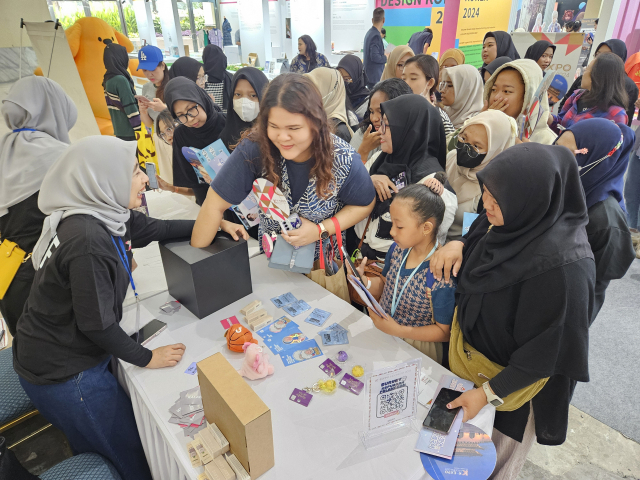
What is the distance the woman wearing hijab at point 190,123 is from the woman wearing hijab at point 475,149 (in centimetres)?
157

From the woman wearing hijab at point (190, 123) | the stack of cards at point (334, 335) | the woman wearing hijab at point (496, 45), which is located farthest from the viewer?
the woman wearing hijab at point (496, 45)

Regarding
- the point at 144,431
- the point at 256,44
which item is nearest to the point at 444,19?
the point at 256,44

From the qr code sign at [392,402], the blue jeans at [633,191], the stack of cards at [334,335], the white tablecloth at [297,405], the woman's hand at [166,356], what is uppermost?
the qr code sign at [392,402]

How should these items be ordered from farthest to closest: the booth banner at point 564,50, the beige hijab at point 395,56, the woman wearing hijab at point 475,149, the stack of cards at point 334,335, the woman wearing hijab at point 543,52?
the booth banner at point 564,50
the woman wearing hijab at point 543,52
the beige hijab at point 395,56
the woman wearing hijab at point 475,149
the stack of cards at point 334,335

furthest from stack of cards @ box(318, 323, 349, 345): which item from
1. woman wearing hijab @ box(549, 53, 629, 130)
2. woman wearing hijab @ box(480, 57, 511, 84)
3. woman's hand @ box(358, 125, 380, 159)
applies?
woman wearing hijab @ box(480, 57, 511, 84)

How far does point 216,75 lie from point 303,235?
3.79 meters

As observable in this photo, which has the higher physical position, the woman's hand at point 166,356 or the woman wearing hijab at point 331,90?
the woman wearing hijab at point 331,90

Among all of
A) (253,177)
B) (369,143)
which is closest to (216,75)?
(369,143)

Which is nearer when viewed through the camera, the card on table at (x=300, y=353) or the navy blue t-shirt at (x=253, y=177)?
the card on table at (x=300, y=353)

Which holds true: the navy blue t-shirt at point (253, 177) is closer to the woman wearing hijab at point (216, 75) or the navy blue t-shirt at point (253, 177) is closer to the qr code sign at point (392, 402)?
the qr code sign at point (392, 402)

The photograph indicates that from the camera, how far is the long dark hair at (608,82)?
3.16m

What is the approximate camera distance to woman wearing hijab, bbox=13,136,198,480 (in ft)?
3.97

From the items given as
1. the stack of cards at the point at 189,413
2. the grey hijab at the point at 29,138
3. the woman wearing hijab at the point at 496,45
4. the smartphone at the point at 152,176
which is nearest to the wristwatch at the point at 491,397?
the stack of cards at the point at 189,413

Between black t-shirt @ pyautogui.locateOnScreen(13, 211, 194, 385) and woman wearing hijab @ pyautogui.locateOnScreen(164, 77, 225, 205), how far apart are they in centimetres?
127
